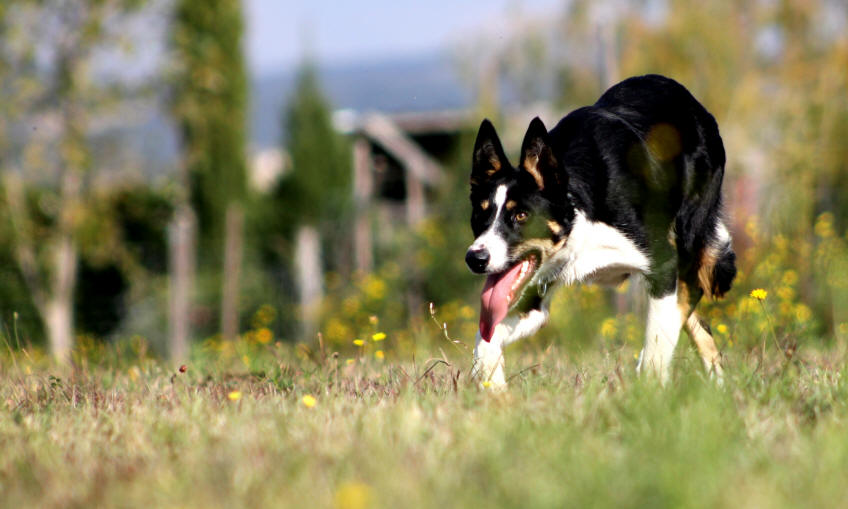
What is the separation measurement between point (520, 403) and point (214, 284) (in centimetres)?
1332

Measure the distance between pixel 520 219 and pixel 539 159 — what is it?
0.29m

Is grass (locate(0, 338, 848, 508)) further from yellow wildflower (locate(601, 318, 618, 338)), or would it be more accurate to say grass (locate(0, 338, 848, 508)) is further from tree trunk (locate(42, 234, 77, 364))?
tree trunk (locate(42, 234, 77, 364))

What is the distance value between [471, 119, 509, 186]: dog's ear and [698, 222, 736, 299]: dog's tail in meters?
1.20

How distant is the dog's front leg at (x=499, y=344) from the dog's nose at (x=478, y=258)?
377mm

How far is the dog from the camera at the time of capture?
13.5 feet

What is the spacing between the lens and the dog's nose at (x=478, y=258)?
393cm

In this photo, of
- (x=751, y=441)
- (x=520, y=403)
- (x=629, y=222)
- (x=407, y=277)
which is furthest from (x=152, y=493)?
(x=407, y=277)

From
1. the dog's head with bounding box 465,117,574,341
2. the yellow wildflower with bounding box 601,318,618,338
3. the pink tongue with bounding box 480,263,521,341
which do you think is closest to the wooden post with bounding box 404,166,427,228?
the yellow wildflower with bounding box 601,318,618,338

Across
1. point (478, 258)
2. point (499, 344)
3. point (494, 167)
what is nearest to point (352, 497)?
point (478, 258)

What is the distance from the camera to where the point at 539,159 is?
4.17 meters

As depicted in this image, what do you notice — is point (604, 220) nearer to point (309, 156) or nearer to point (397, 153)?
point (397, 153)

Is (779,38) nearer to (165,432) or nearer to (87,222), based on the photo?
(87,222)

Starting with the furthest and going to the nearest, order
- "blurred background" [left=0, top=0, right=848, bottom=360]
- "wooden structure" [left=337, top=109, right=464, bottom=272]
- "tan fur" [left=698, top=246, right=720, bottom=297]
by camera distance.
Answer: "wooden structure" [left=337, top=109, right=464, bottom=272]
"blurred background" [left=0, top=0, right=848, bottom=360]
"tan fur" [left=698, top=246, right=720, bottom=297]

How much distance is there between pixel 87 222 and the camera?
13.6 m
